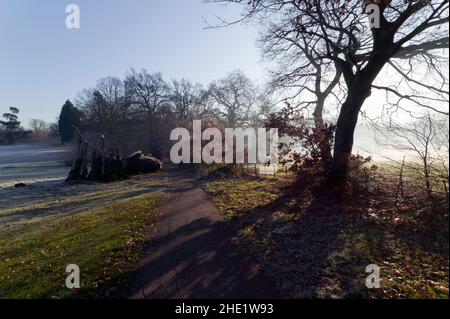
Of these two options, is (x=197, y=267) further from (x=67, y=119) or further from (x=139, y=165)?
(x=67, y=119)

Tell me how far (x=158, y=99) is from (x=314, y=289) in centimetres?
5287

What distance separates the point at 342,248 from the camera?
18.8 feet

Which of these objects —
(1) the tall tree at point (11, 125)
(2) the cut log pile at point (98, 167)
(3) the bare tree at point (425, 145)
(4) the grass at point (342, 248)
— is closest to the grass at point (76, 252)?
(4) the grass at point (342, 248)

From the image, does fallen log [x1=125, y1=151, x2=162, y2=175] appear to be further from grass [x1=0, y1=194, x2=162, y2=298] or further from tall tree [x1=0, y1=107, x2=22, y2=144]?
tall tree [x1=0, y1=107, x2=22, y2=144]

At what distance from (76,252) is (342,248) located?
6.02m

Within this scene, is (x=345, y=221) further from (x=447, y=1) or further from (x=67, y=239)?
(x=67, y=239)

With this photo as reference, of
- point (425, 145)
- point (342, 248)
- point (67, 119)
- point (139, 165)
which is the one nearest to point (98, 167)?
point (139, 165)

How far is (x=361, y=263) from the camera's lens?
16.6 feet

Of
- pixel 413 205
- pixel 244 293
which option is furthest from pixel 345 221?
pixel 244 293

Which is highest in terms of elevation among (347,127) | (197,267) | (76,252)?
(347,127)

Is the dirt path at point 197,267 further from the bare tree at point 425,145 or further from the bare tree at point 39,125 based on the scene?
the bare tree at point 39,125

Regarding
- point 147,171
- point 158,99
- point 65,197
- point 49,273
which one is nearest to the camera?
point 49,273

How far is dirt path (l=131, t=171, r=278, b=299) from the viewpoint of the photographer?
179 inches

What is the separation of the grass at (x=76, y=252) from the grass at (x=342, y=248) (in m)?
2.71
